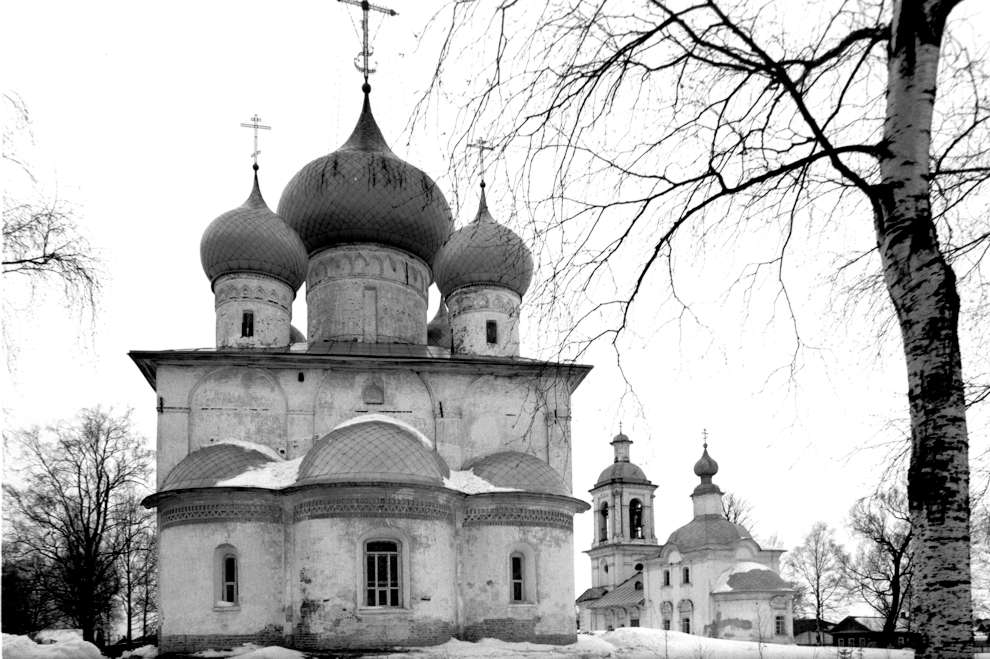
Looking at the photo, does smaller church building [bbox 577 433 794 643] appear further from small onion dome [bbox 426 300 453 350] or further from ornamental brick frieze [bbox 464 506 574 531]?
ornamental brick frieze [bbox 464 506 574 531]

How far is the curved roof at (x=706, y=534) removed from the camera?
32.8 metres

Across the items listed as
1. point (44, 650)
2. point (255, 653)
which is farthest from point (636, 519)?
point (44, 650)

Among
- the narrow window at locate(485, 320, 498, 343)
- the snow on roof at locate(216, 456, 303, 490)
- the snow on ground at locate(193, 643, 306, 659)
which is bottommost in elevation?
the snow on ground at locate(193, 643, 306, 659)

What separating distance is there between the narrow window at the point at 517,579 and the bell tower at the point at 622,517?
24272mm

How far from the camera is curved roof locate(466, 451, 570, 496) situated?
59.4 ft

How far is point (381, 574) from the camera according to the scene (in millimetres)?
16344

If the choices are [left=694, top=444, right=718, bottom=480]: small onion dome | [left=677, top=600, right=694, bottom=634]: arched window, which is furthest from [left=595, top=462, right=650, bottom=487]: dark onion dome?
[left=677, top=600, right=694, bottom=634]: arched window

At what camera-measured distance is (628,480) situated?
137 ft

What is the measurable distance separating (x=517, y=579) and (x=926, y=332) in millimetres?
13739

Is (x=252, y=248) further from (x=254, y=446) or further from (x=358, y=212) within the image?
(x=254, y=446)

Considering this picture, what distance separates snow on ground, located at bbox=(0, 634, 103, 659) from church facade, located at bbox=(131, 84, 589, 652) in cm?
122

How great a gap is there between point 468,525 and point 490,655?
2569mm

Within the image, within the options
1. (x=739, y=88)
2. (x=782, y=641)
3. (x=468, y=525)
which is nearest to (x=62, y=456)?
(x=468, y=525)

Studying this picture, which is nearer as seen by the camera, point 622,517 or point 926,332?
point 926,332
